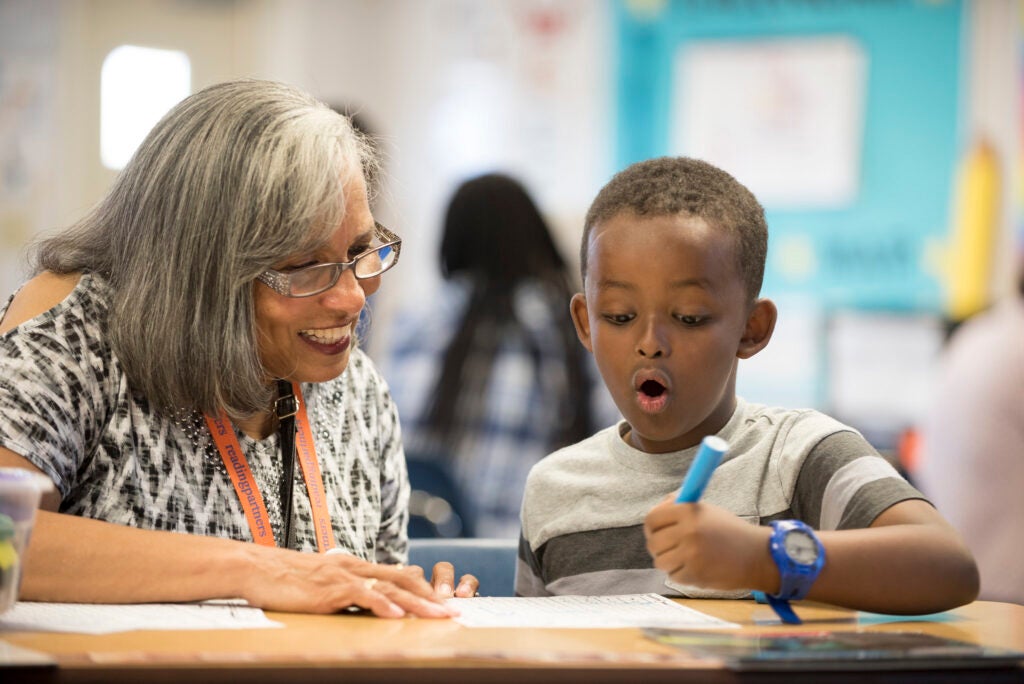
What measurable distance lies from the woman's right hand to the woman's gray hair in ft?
0.97

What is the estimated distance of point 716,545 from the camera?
3.56 feet

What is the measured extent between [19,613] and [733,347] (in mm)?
814

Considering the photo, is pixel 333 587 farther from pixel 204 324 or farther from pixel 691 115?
pixel 691 115

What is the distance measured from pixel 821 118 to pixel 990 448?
2179 mm

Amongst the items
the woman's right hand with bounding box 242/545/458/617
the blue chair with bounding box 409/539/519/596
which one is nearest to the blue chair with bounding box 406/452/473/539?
the blue chair with bounding box 409/539/519/596

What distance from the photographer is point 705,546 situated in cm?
108

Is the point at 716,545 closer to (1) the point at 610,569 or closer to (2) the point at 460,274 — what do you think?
(1) the point at 610,569

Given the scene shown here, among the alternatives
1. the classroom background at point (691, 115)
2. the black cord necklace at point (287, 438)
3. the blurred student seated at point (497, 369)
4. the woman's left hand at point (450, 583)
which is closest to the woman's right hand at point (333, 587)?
the woman's left hand at point (450, 583)

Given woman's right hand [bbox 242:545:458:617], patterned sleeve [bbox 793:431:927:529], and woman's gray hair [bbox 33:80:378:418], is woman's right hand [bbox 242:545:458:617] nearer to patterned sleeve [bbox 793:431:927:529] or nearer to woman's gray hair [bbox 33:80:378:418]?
woman's gray hair [bbox 33:80:378:418]

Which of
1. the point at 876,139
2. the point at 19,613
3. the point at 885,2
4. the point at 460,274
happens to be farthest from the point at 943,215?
the point at 19,613

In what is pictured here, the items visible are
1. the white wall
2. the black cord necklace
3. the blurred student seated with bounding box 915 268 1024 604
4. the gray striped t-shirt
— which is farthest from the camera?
the white wall

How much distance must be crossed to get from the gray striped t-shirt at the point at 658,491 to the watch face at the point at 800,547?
0.13 meters

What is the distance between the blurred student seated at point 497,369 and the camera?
2895 millimetres

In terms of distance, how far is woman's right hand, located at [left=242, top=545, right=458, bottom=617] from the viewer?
45.9 inches
